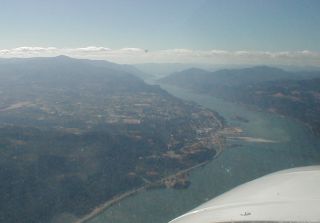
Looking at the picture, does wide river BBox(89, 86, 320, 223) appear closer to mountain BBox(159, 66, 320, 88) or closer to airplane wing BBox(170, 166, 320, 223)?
airplane wing BBox(170, 166, 320, 223)

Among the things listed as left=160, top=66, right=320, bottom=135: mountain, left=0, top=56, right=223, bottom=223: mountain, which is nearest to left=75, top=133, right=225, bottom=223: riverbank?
left=0, top=56, right=223, bottom=223: mountain

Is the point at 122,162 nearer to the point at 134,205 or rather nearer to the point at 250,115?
the point at 134,205

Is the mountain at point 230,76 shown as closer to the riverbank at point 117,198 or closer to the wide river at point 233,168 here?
the wide river at point 233,168

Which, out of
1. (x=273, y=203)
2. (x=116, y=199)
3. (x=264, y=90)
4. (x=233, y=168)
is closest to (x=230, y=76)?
(x=264, y=90)

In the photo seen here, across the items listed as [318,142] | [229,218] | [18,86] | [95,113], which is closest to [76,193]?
[229,218]

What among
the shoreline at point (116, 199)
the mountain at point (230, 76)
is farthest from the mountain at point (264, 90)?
the shoreline at point (116, 199)

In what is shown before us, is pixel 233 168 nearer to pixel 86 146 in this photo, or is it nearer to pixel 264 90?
pixel 86 146
